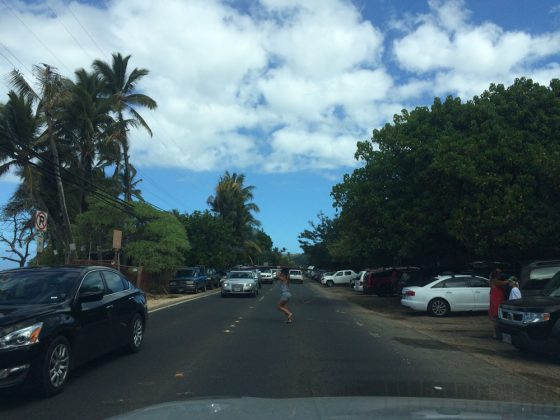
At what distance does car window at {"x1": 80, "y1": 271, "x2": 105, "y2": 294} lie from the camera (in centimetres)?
795

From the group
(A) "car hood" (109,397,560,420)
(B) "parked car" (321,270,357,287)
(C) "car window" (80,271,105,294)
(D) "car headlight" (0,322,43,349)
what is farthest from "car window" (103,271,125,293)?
(B) "parked car" (321,270,357,287)

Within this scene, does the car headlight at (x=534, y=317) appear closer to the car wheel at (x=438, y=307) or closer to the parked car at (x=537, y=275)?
the parked car at (x=537, y=275)

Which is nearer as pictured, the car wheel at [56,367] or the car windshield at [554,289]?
the car wheel at [56,367]

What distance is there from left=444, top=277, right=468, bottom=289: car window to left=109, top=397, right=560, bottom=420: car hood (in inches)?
570

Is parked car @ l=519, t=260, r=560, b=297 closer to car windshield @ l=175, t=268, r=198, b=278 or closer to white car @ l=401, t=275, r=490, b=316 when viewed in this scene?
white car @ l=401, t=275, r=490, b=316

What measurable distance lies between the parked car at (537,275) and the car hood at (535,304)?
2.49m

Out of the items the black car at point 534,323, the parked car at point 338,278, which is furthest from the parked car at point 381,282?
the parked car at point 338,278

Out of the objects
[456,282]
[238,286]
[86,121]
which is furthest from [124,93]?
[456,282]

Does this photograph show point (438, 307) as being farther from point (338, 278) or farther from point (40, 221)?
point (338, 278)

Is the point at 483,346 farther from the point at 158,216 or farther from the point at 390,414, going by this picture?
the point at 158,216

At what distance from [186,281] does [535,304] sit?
24704 millimetres

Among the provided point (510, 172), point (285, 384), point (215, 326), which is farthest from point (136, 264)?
point (285, 384)

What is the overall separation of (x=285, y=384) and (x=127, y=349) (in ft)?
12.2

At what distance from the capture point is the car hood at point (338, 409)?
4.01 metres
